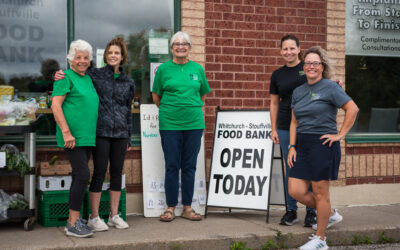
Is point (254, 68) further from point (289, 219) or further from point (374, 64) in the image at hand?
point (289, 219)

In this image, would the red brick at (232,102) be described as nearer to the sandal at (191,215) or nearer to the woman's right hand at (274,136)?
the woman's right hand at (274,136)

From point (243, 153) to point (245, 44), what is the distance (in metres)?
1.47

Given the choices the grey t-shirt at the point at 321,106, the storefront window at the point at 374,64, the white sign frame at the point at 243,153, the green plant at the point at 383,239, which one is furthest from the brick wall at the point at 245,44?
the green plant at the point at 383,239

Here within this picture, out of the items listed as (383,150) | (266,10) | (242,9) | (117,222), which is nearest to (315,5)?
A: (266,10)

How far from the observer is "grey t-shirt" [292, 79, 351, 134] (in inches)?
189

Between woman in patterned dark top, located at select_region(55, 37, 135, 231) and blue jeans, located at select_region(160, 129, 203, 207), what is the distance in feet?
1.72

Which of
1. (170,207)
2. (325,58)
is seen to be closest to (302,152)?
(325,58)

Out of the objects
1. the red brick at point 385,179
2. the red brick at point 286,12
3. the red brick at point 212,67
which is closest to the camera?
the red brick at point 212,67

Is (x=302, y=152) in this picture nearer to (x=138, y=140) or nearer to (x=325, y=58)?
(x=325, y=58)

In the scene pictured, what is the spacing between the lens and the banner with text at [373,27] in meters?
7.38

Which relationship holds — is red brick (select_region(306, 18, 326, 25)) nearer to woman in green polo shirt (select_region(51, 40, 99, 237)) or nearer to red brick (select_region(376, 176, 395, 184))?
red brick (select_region(376, 176, 395, 184))

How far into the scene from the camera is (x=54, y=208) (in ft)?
18.5

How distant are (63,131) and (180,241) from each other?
4.79 ft

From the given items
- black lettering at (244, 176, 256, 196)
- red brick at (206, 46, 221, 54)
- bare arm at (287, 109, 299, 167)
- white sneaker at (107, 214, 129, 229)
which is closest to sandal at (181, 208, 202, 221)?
black lettering at (244, 176, 256, 196)
